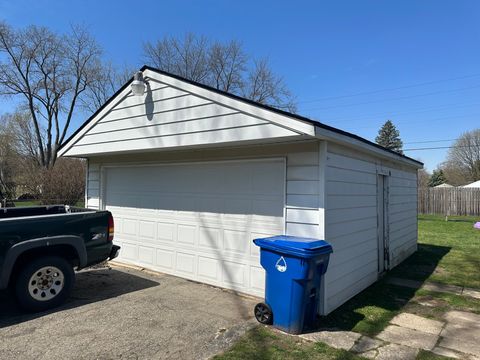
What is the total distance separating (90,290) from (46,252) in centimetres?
122

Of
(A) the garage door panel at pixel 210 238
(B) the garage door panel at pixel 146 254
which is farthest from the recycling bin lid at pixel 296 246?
(B) the garage door panel at pixel 146 254

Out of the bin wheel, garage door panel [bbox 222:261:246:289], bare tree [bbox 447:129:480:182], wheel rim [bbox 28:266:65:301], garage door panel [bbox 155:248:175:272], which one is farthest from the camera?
bare tree [bbox 447:129:480:182]

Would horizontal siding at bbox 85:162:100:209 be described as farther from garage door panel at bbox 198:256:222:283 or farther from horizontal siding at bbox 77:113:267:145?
garage door panel at bbox 198:256:222:283

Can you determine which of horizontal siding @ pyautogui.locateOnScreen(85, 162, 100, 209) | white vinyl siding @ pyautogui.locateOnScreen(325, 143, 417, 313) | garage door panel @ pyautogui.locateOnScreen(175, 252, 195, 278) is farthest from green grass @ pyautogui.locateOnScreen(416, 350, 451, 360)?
horizontal siding @ pyautogui.locateOnScreen(85, 162, 100, 209)

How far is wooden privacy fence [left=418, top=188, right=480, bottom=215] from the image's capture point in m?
21.1

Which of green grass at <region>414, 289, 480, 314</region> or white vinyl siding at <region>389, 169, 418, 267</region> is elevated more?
white vinyl siding at <region>389, 169, 418, 267</region>

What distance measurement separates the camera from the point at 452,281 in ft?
21.9

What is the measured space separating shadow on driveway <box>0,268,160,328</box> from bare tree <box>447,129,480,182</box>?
4187 centimetres

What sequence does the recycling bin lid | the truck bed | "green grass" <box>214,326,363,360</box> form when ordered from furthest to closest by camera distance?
the truck bed
the recycling bin lid
"green grass" <box>214,326,363,360</box>

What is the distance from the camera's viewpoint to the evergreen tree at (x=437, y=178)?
48.8m

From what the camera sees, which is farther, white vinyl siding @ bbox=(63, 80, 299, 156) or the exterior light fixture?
the exterior light fixture

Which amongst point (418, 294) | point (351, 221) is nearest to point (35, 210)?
point (351, 221)

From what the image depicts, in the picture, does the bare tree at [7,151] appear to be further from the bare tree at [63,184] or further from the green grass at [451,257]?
the green grass at [451,257]

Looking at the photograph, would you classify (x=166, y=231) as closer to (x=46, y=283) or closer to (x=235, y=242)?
(x=235, y=242)
